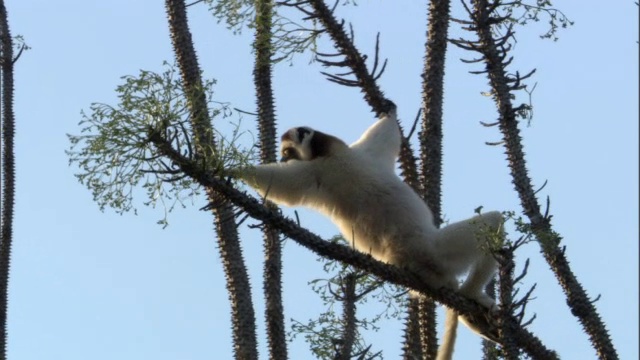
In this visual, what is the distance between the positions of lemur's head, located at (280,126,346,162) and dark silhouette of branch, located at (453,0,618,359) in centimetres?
164

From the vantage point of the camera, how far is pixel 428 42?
1392 centimetres

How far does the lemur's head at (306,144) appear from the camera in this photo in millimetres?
12695

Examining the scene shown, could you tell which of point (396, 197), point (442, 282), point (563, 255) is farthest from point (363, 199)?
point (563, 255)

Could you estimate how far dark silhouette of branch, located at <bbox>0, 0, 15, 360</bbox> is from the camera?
1862 cm

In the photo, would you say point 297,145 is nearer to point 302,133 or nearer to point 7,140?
point 302,133

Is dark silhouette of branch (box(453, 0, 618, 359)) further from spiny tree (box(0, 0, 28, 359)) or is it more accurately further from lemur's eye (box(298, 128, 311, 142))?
spiny tree (box(0, 0, 28, 359))

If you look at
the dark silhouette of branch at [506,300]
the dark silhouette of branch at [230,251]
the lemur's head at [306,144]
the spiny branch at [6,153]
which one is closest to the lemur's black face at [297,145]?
the lemur's head at [306,144]

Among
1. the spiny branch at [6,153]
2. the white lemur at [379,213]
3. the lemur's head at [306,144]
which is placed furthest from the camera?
the spiny branch at [6,153]

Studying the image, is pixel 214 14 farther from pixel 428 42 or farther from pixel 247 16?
pixel 428 42

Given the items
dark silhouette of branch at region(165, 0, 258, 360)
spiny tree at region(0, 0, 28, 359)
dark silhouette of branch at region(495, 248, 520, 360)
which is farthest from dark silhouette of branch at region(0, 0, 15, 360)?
dark silhouette of branch at region(495, 248, 520, 360)

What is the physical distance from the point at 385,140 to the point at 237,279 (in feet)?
8.00

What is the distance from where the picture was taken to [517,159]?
41.6ft

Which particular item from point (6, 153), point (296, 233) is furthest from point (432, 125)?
point (6, 153)

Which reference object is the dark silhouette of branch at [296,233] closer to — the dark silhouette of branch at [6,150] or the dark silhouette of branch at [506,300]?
the dark silhouette of branch at [506,300]
